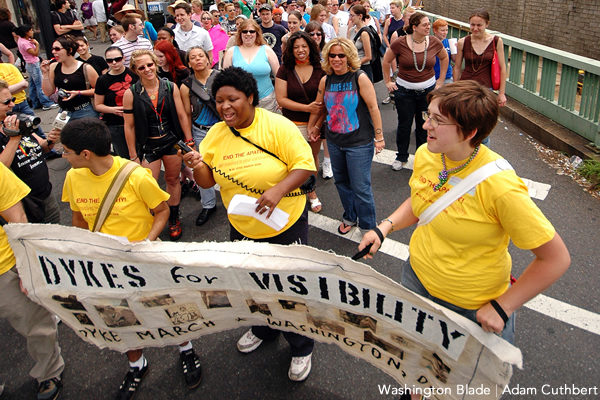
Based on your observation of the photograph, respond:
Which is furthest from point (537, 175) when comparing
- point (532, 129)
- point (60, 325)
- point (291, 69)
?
point (60, 325)

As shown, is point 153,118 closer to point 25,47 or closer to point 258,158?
point 258,158

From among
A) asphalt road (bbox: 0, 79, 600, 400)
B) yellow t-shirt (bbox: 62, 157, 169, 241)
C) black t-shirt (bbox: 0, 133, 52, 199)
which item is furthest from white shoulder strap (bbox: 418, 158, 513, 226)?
black t-shirt (bbox: 0, 133, 52, 199)

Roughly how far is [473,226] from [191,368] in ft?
7.17

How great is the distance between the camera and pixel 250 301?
89.5 inches

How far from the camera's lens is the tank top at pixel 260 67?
17.5ft

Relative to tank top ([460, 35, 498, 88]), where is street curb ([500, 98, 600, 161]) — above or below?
below

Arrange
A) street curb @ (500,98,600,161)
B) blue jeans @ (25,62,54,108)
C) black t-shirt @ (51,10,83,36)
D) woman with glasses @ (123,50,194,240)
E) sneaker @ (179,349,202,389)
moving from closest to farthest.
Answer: sneaker @ (179,349,202,389) < woman with glasses @ (123,50,194,240) < street curb @ (500,98,600,161) < blue jeans @ (25,62,54,108) < black t-shirt @ (51,10,83,36)

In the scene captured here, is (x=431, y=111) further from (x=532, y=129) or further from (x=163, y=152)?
(x=532, y=129)

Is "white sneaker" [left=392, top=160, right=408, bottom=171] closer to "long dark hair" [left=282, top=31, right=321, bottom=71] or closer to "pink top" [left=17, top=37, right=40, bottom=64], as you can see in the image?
"long dark hair" [left=282, top=31, right=321, bottom=71]

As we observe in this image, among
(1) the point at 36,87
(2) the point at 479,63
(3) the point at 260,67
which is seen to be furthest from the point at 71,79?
(1) the point at 36,87

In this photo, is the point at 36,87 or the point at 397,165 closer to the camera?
the point at 397,165

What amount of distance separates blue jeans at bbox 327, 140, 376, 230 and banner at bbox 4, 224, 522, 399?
6.99 feet

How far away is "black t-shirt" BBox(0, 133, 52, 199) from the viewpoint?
136 inches

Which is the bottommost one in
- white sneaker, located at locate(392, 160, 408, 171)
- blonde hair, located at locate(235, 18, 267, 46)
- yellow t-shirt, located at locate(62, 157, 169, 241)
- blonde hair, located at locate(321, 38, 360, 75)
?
white sneaker, located at locate(392, 160, 408, 171)
